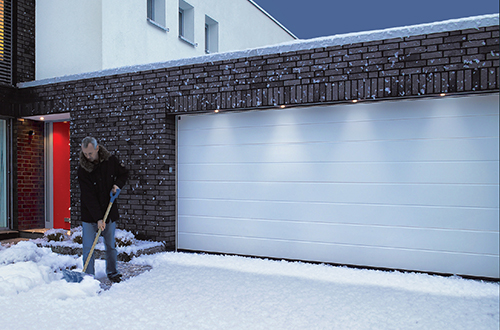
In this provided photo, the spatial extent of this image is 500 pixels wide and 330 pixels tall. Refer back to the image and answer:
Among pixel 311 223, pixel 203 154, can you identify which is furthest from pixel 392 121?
pixel 203 154

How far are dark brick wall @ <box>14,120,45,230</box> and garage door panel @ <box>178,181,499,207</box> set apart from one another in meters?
3.92

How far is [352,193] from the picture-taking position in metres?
5.50

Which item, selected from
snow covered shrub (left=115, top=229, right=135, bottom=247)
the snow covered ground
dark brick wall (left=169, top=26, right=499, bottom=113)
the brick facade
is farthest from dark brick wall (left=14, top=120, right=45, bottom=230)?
dark brick wall (left=169, top=26, right=499, bottom=113)

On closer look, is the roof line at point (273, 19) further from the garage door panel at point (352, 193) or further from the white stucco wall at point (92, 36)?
the garage door panel at point (352, 193)

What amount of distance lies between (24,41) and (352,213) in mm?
7770

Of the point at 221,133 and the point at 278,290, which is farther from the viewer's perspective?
the point at 221,133

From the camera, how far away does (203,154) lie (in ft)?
21.3

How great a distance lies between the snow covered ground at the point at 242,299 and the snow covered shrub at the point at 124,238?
796mm

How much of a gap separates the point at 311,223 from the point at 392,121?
1755mm

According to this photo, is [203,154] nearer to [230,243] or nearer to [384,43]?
[230,243]

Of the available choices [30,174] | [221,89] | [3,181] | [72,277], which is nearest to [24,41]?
[30,174]

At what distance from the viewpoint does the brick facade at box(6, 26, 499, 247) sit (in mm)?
4832

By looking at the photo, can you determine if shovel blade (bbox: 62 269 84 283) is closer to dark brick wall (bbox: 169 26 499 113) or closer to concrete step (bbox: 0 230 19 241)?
dark brick wall (bbox: 169 26 499 113)

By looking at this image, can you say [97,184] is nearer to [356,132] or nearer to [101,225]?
[101,225]
